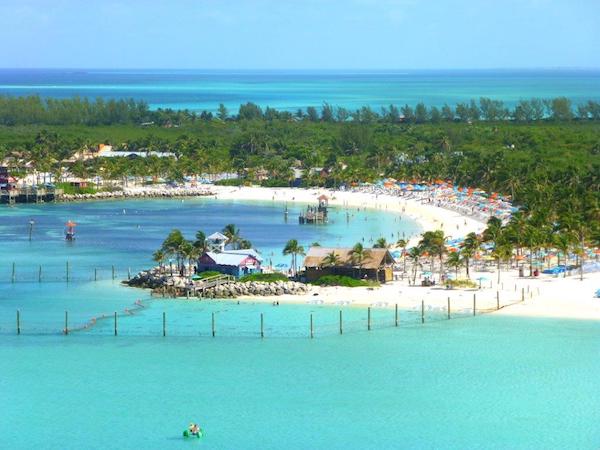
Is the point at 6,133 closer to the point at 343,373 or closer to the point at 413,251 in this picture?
the point at 413,251

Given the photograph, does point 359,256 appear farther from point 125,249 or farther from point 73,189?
point 73,189

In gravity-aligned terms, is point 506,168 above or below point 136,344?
above

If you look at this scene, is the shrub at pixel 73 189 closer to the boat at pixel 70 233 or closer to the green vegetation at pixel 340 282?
the boat at pixel 70 233

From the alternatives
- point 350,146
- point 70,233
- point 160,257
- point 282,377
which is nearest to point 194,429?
point 282,377

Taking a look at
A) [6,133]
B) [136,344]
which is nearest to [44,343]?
[136,344]

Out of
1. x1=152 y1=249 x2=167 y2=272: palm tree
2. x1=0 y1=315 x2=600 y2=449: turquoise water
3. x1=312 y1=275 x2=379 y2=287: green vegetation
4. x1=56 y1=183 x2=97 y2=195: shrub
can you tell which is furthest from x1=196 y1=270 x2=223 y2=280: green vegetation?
x1=56 y1=183 x2=97 y2=195: shrub

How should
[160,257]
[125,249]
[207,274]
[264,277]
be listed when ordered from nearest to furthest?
1. [264,277]
2. [207,274]
3. [160,257]
4. [125,249]

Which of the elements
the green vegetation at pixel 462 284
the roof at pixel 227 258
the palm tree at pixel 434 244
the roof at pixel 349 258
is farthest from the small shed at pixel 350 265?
the palm tree at pixel 434 244
